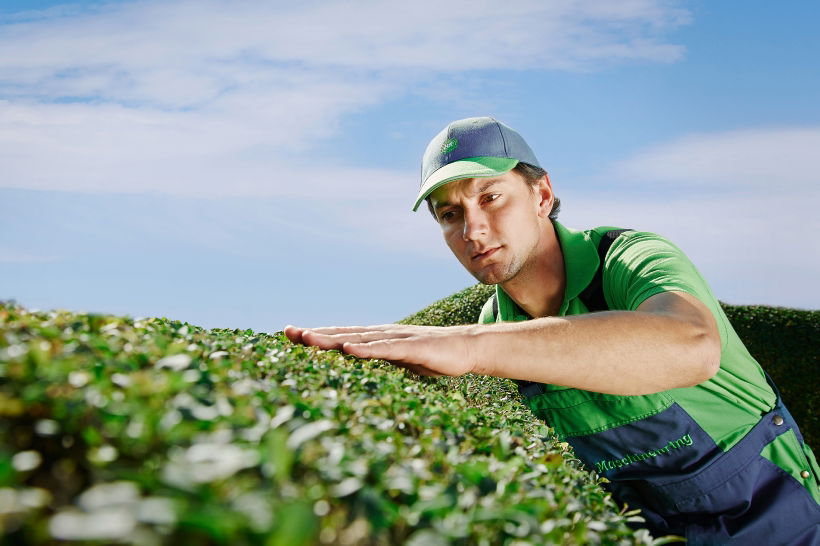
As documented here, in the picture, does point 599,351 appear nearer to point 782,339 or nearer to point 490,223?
point 490,223

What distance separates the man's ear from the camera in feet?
14.5

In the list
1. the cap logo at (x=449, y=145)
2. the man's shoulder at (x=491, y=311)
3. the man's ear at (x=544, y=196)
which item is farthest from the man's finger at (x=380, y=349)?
the man's shoulder at (x=491, y=311)

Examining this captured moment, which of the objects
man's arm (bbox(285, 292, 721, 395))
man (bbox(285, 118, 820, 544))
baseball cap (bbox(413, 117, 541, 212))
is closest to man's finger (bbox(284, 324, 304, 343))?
man (bbox(285, 118, 820, 544))

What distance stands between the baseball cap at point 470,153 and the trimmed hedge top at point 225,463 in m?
2.08

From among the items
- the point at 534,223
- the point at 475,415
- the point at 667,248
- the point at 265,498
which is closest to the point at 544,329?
the point at 475,415

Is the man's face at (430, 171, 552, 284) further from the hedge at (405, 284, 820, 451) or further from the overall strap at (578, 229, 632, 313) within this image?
the hedge at (405, 284, 820, 451)

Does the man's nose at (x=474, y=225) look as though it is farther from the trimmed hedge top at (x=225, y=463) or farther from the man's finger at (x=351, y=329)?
the trimmed hedge top at (x=225, y=463)

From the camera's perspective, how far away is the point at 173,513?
85 centimetres

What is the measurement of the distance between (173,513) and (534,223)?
140 inches

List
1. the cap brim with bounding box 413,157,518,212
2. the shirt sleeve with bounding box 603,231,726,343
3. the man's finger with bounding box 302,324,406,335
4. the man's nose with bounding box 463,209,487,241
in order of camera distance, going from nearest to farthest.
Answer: the man's finger with bounding box 302,324,406,335 < the shirt sleeve with bounding box 603,231,726,343 < the cap brim with bounding box 413,157,518,212 < the man's nose with bounding box 463,209,487,241

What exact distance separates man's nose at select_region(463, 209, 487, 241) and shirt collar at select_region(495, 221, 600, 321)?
0.60 metres

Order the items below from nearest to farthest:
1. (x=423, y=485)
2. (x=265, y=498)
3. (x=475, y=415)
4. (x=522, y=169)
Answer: (x=265, y=498), (x=423, y=485), (x=475, y=415), (x=522, y=169)

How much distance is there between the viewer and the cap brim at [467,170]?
3.77 metres

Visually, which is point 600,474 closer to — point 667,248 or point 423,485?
point 667,248
